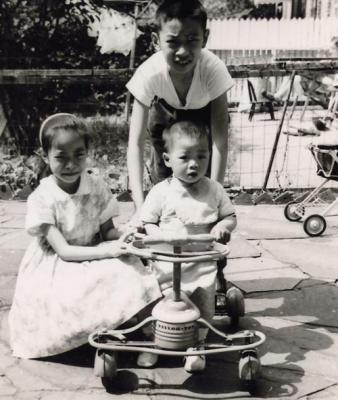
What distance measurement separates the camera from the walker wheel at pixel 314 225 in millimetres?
5246

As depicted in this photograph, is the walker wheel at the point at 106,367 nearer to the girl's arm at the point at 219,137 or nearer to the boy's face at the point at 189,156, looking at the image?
the boy's face at the point at 189,156

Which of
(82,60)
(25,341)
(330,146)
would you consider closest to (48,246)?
(25,341)

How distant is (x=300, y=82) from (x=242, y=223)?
891 cm

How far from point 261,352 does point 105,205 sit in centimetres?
104

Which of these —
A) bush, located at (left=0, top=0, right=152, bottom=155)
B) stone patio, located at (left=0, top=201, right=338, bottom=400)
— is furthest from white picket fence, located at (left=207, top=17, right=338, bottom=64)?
stone patio, located at (left=0, top=201, right=338, bottom=400)

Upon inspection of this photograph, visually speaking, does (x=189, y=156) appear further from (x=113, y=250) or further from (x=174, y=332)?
(x=174, y=332)

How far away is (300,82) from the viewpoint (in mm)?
13945

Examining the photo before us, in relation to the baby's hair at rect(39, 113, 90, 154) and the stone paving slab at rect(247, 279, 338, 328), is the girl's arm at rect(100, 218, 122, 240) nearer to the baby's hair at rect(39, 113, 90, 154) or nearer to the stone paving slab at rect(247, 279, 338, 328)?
the baby's hair at rect(39, 113, 90, 154)

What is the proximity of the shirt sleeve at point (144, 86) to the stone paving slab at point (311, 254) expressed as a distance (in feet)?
5.53

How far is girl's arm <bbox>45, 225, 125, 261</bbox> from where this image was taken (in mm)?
3010

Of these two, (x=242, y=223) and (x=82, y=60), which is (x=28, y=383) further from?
(x=82, y=60)

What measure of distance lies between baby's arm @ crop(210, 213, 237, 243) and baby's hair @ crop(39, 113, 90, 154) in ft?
2.49

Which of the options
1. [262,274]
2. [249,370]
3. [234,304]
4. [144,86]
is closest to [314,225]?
[262,274]

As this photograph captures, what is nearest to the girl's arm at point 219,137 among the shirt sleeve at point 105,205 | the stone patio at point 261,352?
the shirt sleeve at point 105,205
